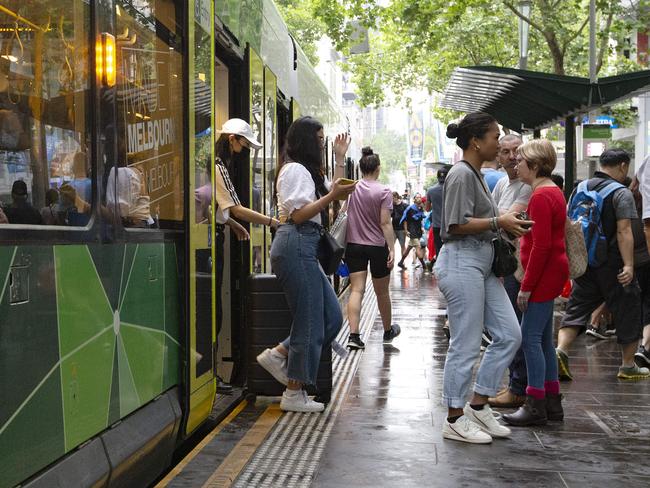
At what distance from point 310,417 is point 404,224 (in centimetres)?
1699

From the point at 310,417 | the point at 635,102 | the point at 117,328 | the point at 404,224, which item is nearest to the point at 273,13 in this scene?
the point at 310,417

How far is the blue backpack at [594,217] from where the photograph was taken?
782cm

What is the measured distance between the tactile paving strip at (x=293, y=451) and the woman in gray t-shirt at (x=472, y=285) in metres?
0.80

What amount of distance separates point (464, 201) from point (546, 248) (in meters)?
0.69

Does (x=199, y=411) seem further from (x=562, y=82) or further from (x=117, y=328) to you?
(x=562, y=82)

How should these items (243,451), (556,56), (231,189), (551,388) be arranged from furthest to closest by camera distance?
(556,56) < (231,189) < (551,388) < (243,451)

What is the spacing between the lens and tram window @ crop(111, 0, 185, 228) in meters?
3.95

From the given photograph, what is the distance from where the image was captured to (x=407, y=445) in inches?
218

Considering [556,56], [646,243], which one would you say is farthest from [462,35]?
[646,243]

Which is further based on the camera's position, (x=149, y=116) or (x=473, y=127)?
(x=473, y=127)

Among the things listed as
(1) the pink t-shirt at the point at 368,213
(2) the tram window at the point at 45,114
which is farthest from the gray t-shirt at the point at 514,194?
(2) the tram window at the point at 45,114

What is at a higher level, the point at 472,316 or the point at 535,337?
the point at 472,316

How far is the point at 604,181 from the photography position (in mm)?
7871

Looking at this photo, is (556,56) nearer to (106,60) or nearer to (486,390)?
(486,390)
